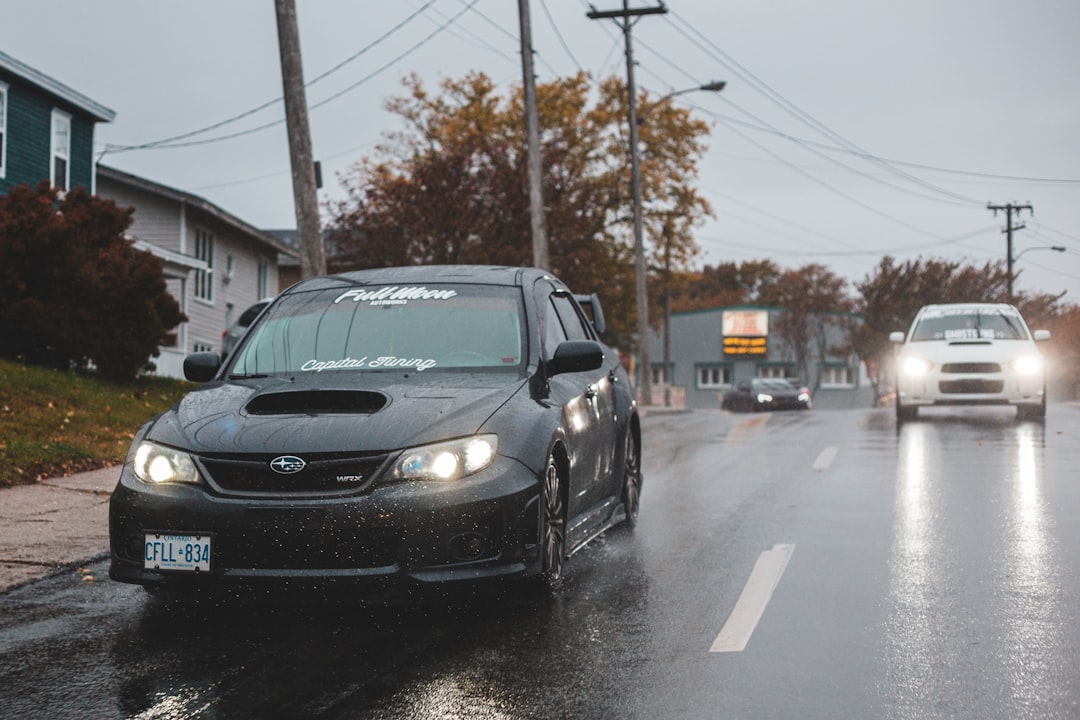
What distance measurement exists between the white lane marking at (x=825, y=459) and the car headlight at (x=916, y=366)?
181 inches

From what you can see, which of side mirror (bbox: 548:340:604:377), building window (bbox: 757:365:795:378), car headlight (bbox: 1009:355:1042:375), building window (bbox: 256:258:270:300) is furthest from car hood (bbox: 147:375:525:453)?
building window (bbox: 757:365:795:378)

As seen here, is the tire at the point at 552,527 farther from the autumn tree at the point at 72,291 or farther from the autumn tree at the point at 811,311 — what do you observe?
the autumn tree at the point at 811,311

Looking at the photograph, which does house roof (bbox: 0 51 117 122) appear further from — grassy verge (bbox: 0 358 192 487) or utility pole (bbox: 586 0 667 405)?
utility pole (bbox: 586 0 667 405)

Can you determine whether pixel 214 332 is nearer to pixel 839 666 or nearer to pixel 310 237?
pixel 310 237

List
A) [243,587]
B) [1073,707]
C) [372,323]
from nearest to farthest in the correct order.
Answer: [1073,707] < [243,587] < [372,323]

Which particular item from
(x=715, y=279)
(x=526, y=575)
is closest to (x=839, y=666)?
(x=526, y=575)

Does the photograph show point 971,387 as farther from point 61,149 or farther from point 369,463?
point 61,149

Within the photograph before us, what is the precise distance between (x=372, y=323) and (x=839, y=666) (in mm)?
3209

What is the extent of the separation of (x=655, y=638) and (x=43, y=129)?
2605 centimetres

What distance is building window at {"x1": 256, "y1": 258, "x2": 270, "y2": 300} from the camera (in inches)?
1868

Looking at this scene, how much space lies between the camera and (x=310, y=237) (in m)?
16.4

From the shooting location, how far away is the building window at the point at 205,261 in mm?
40522

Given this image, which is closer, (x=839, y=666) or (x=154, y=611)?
(x=839, y=666)

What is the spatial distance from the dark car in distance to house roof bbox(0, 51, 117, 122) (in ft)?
81.3
